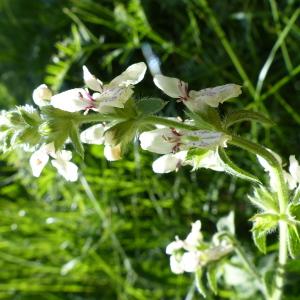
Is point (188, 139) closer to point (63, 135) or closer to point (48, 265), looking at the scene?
point (63, 135)

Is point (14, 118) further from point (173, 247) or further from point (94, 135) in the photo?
point (173, 247)

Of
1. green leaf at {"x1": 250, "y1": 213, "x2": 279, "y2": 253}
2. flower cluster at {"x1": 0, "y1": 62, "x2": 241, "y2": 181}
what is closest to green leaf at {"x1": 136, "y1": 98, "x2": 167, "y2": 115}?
flower cluster at {"x1": 0, "y1": 62, "x2": 241, "y2": 181}

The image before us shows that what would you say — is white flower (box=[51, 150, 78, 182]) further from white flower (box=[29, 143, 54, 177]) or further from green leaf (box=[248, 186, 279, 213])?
green leaf (box=[248, 186, 279, 213])

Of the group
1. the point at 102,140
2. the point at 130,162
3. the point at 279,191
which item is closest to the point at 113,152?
the point at 102,140

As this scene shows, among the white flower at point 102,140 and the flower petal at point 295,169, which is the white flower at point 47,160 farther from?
the flower petal at point 295,169

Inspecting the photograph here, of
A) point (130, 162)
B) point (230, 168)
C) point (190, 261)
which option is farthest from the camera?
point (130, 162)

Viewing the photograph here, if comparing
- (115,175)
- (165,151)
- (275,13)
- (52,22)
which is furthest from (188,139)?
(52,22)

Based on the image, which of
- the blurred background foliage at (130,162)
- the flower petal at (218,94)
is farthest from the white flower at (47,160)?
the blurred background foliage at (130,162)
